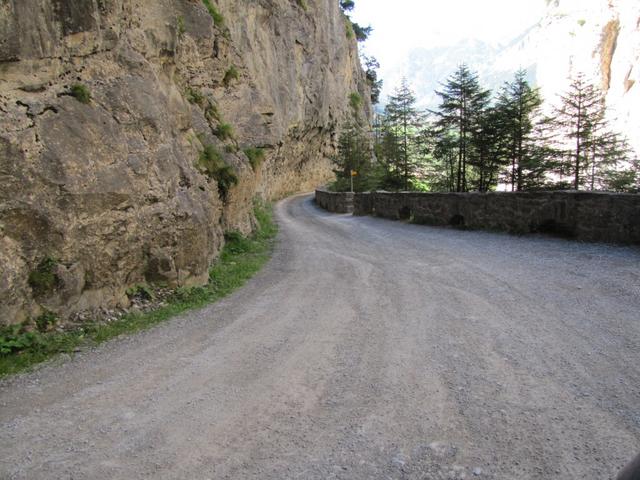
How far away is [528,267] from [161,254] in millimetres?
6841

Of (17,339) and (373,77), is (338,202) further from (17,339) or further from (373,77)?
Result: (373,77)

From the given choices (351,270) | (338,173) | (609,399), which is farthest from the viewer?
(338,173)

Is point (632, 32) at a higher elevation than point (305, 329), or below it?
higher

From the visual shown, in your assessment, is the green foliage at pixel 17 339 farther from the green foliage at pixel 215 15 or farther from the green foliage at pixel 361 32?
the green foliage at pixel 361 32

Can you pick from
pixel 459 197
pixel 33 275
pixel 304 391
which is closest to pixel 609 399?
pixel 304 391

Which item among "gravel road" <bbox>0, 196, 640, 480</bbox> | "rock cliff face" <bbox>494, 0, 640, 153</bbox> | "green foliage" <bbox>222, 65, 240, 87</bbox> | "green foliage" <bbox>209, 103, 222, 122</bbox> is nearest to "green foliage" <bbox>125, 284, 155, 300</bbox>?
"gravel road" <bbox>0, 196, 640, 480</bbox>

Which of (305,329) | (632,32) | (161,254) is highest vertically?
(632,32)

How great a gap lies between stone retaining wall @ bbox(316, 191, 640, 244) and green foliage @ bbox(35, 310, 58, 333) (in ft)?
35.9

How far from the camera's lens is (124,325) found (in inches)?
246

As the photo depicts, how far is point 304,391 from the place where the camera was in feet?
13.9

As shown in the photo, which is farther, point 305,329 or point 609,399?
point 305,329

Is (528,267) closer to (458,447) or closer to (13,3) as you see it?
(458,447)

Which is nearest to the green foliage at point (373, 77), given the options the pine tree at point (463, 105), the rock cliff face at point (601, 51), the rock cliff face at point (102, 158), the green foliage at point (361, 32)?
the green foliage at point (361, 32)

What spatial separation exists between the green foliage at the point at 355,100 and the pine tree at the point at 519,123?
1279 inches
